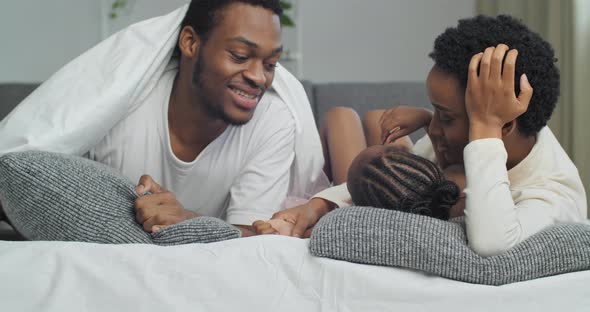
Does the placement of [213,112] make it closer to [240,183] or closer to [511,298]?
[240,183]

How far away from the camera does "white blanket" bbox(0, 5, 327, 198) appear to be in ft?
4.71

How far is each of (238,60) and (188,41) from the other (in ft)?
0.63

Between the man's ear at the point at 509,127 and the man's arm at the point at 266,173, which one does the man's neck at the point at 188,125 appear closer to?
the man's arm at the point at 266,173

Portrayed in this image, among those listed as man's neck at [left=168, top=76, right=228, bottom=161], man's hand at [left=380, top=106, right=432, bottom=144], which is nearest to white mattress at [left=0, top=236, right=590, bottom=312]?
man's hand at [left=380, top=106, right=432, bottom=144]

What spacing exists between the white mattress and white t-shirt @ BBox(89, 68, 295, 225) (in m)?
0.56

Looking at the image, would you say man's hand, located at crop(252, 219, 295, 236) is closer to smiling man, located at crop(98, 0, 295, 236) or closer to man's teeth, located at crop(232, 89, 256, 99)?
smiling man, located at crop(98, 0, 295, 236)

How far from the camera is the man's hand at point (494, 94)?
43.5 inches

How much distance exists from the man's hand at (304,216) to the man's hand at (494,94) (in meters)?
0.40

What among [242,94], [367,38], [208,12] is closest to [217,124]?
[242,94]

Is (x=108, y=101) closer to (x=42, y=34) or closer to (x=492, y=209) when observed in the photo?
(x=492, y=209)

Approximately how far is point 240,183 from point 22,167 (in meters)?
0.57

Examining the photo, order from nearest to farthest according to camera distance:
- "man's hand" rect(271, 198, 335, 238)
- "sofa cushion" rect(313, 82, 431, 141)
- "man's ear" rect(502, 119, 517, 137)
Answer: "man's ear" rect(502, 119, 517, 137)
"man's hand" rect(271, 198, 335, 238)
"sofa cushion" rect(313, 82, 431, 141)

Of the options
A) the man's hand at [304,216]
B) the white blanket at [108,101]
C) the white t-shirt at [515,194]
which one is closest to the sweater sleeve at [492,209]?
the white t-shirt at [515,194]

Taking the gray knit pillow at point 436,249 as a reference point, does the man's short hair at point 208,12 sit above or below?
above
